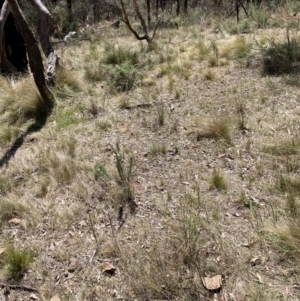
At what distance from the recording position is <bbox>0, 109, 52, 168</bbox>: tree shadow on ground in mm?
3617

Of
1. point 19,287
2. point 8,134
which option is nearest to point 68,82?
point 8,134

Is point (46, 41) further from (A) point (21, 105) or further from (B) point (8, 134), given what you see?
(B) point (8, 134)

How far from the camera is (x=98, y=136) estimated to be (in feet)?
12.5

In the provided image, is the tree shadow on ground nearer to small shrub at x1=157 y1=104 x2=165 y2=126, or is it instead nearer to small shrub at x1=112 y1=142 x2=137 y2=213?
small shrub at x1=112 y1=142 x2=137 y2=213

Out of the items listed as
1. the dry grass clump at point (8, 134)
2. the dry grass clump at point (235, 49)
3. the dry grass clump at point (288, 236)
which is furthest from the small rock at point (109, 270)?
the dry grass clump at point (235, 49)

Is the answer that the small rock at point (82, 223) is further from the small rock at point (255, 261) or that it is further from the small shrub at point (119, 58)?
the small shrub at point (119, 58)

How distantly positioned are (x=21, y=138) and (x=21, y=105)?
0.66 m

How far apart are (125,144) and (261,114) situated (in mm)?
1492

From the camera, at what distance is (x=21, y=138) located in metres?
3.98

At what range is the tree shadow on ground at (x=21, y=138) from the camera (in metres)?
3.62

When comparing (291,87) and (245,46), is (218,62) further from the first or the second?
(291,87)

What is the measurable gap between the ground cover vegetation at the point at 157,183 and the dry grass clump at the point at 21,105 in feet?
0.06

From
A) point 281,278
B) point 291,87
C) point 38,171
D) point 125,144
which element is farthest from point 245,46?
point 281,278

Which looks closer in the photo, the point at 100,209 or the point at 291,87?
the point at 100,209
